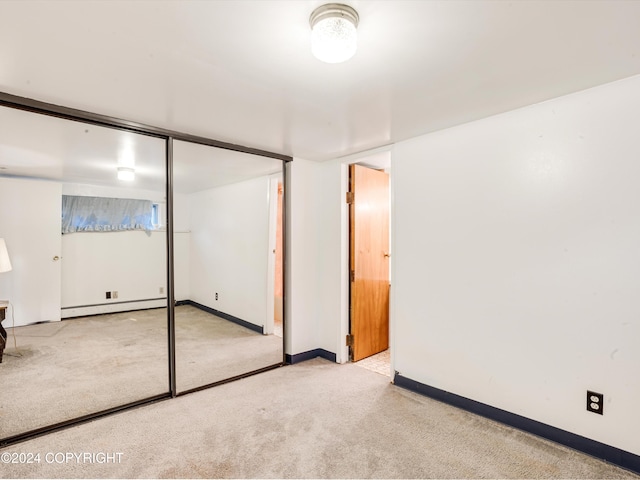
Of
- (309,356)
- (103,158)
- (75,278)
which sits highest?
(103,158)

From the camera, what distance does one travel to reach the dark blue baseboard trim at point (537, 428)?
1.81m

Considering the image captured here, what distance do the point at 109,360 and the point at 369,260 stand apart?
274 cm

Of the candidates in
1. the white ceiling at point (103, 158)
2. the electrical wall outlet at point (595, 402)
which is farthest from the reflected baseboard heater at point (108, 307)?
the electrical wall outlet at point (595, 402)

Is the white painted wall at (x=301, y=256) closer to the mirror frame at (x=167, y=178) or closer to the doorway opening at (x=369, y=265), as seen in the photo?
the mirror frame at (x=167, y=178)

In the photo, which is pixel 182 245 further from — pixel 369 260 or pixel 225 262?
pixel 369 260


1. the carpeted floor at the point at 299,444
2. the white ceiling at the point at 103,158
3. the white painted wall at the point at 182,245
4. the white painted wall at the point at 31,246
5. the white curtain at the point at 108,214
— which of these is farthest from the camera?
the white curtain at the point at 108,214

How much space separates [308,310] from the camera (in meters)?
3.59

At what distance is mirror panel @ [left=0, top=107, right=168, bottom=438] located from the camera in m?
2.50

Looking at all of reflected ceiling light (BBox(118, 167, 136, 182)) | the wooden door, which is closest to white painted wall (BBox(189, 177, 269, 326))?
reflected ceiling light (BBox(118, 167, 136, 182))

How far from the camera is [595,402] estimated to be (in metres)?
1.90

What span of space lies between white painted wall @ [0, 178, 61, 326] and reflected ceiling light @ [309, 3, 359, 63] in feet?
8.77

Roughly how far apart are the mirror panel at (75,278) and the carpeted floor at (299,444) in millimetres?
447

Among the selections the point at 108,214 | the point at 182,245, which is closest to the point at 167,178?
the point at 182,245

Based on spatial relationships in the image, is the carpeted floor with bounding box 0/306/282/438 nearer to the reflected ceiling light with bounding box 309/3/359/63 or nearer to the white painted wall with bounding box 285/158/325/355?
the white painted wall with bounding box 285/158/325/355
